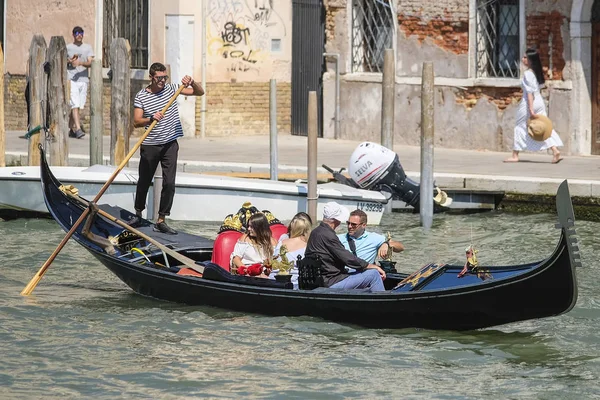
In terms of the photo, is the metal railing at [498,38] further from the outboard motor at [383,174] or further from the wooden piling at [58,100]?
the wooden piling at [58,100]

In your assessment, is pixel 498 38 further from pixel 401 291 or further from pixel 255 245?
pixel 401 291

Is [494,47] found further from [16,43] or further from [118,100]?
[16,43]

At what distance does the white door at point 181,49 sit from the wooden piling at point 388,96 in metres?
4.34

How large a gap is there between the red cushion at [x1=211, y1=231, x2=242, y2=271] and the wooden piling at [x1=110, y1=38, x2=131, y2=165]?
4.21m

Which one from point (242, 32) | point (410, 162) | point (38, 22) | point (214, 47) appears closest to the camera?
point (410, 162)

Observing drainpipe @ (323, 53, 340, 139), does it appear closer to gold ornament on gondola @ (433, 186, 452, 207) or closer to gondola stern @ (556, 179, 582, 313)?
gold ornament on gondola @ (433, 186, 452, 207)

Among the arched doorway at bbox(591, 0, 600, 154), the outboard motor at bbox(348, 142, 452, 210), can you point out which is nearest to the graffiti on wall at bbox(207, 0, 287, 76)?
the arched doorway at bbox(591, 0, 600, 154)

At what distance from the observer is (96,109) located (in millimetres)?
12969

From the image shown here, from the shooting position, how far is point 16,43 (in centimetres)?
1812

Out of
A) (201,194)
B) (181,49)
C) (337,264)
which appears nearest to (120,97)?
(201,194)

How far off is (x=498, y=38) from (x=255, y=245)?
6.97m

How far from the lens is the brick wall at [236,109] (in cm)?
1678

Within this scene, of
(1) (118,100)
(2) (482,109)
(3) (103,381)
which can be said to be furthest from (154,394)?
(2) (482,109)

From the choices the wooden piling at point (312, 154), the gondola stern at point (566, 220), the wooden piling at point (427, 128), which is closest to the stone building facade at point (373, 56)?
the wooden piling at point (427, 128)
